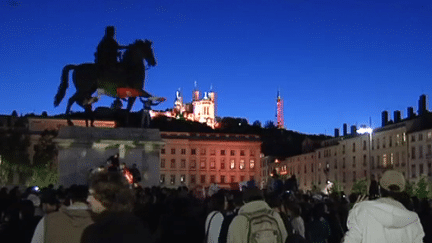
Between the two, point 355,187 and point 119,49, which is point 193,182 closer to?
point 355,187

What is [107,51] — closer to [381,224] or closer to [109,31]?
[109,31]

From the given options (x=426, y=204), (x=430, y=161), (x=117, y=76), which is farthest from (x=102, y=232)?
(x=430, y=161)

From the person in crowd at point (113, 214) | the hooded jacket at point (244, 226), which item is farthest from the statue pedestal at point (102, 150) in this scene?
the person in crowd at point (113, 214)

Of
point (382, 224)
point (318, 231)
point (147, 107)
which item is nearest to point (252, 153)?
point (147, 107)

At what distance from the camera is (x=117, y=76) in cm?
2933

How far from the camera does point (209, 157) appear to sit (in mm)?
146250

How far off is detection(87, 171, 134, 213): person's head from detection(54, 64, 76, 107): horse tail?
25076mm

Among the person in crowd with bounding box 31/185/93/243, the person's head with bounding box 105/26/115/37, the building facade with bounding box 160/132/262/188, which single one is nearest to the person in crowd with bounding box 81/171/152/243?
the person in crowd with bounding box 31/185/93/243

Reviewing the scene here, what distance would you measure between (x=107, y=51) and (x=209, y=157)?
118 m

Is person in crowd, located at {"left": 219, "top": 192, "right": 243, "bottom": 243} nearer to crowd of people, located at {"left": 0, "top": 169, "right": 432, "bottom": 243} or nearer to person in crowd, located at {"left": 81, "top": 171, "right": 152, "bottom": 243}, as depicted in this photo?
crowd of people, located at {"left": 0, "top": 169, "right": 432, "bottom": 243}

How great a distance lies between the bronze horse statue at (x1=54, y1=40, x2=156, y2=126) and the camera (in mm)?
29141

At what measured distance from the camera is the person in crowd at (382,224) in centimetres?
589

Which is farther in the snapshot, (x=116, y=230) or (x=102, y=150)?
(x=102, y=150)

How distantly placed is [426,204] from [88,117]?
2047 cm
